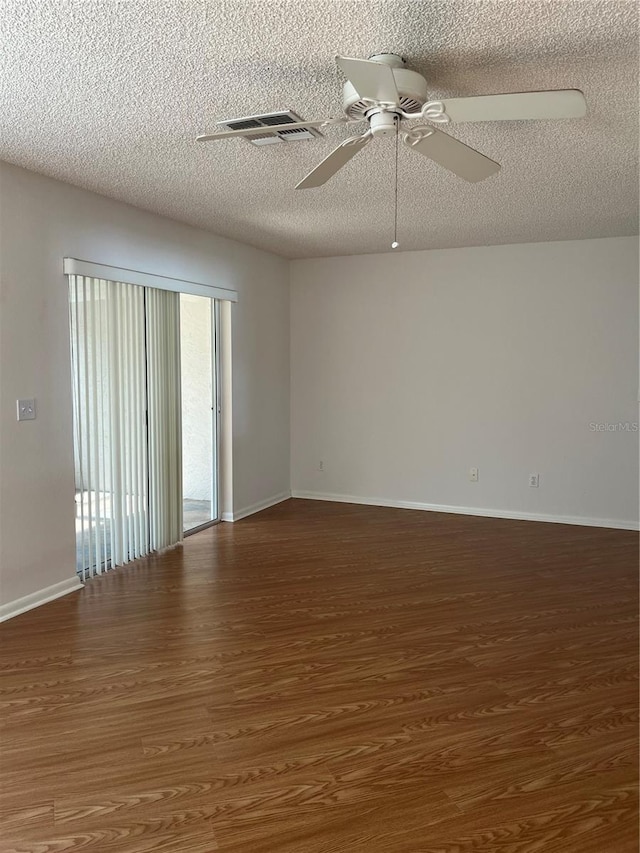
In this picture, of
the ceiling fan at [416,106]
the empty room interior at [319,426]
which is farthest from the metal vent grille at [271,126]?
the ceiling fan at [416,106]

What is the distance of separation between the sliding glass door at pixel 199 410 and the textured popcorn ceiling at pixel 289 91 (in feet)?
5.20

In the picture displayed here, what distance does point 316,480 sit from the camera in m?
Answer: 6.73

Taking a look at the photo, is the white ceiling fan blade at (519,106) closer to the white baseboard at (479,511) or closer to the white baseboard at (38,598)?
the white baseboard at (38,598)

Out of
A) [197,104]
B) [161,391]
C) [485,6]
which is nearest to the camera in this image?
[485,6]

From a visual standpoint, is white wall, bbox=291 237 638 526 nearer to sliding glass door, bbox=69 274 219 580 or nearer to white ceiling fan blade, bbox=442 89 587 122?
sliding glass door, bbox=69 274 219 580

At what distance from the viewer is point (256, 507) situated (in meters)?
6.15

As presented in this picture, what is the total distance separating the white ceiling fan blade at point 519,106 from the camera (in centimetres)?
203

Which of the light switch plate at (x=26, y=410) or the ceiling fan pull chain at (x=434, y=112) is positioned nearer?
the ceiling fan pull chain at (x=434, y=112)

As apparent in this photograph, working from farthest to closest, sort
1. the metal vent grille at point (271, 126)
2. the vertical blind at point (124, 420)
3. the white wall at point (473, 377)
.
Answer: the white wall at point (473, 377) < the vertical blind at point (124, 420) < the metal vent grille at point (271, 126)

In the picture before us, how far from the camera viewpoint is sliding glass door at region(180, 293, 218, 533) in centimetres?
572

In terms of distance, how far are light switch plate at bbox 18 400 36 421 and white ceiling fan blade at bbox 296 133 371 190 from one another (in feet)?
6.49

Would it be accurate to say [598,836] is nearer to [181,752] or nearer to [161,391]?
[181,752]

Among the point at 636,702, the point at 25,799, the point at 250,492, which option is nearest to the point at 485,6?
the point at 636,702

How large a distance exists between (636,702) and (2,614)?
316cm
